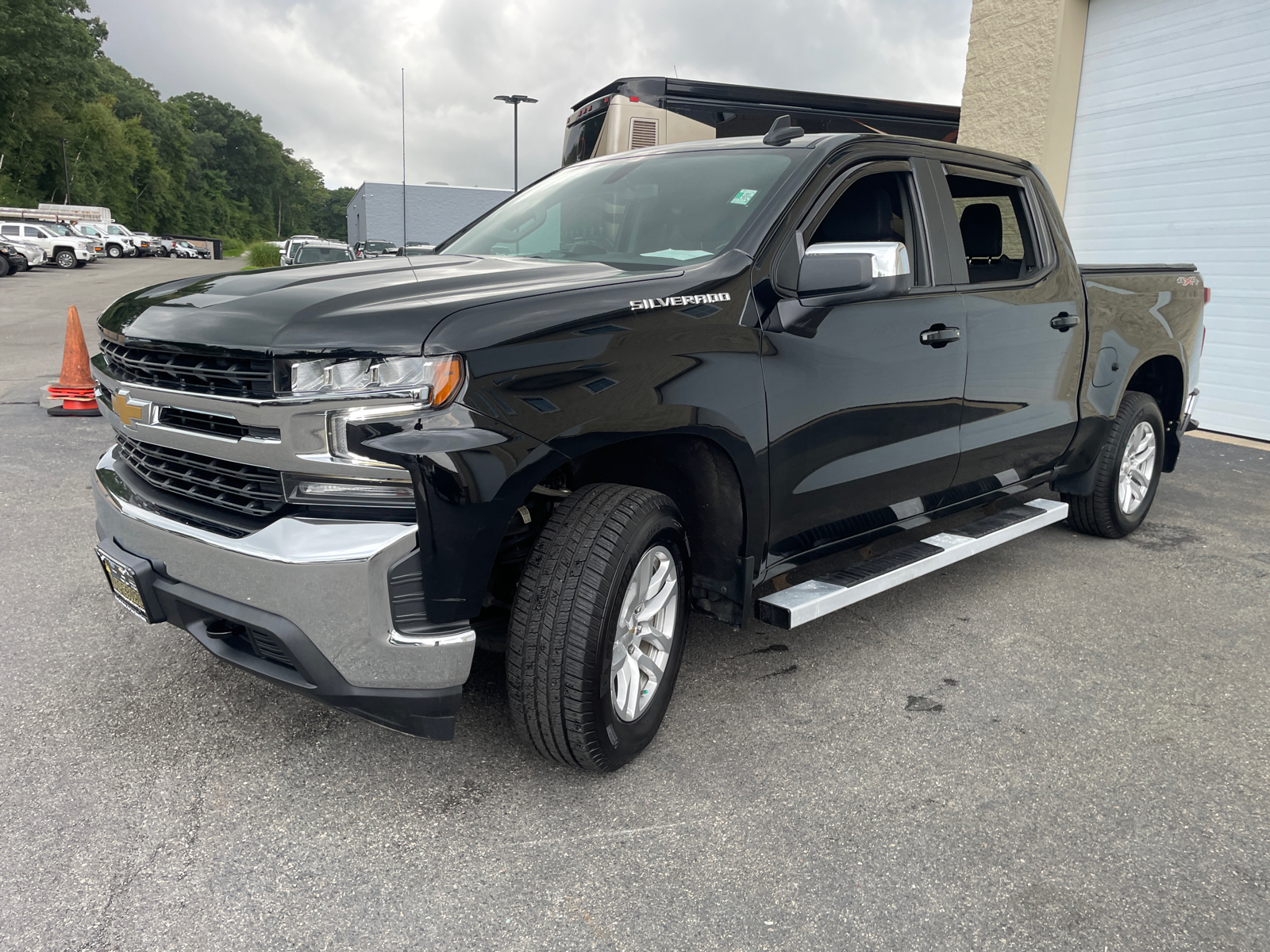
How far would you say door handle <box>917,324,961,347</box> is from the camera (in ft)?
11.4

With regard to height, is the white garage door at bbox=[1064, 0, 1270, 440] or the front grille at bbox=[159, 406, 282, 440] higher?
the white garage door at bbox=[1064, 0, 1270, 440]

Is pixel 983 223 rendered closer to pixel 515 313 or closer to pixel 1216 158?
pixel 515 313

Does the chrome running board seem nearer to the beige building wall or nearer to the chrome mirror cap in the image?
the chrome mirror cap

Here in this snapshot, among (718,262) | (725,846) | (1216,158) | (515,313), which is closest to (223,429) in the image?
(515,313)

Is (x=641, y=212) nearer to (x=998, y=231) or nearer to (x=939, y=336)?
(x=939, y=336)

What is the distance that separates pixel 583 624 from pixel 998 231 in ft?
A: 10.1

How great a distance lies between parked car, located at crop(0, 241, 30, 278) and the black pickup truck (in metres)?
30.6

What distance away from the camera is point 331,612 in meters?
2.18

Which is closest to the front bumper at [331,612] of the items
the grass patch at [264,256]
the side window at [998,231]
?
the side window at [998,231]

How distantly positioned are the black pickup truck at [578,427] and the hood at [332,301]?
1 centimetres

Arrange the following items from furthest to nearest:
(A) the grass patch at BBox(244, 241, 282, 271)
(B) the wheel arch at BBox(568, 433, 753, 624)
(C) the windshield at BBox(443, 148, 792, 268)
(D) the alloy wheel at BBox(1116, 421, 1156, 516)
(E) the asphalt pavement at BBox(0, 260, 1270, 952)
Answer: (A) the grass patch at BBox(244, 241, 282, 271) → (D) the alloy wheel at BBox(1116, 421, 1156, 516) → (C) the windshield at BBox(443, 148, 792, 268) → (B) the wheel arch at BBox(568, 433, 753, 624) → (E) the asphalt pavement at BBox(0, 260, 1270, 952)

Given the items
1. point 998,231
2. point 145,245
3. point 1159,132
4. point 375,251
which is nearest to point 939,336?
point 998,231

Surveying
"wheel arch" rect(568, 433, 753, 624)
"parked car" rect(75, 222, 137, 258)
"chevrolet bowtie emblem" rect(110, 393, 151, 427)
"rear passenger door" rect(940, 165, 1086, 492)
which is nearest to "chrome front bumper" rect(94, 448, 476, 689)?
"chevrolet bowtie emblem" rect(110, 393, 151, 427)

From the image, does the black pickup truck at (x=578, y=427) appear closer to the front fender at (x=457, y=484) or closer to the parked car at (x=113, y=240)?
the front fender at (x=457, y=484)
